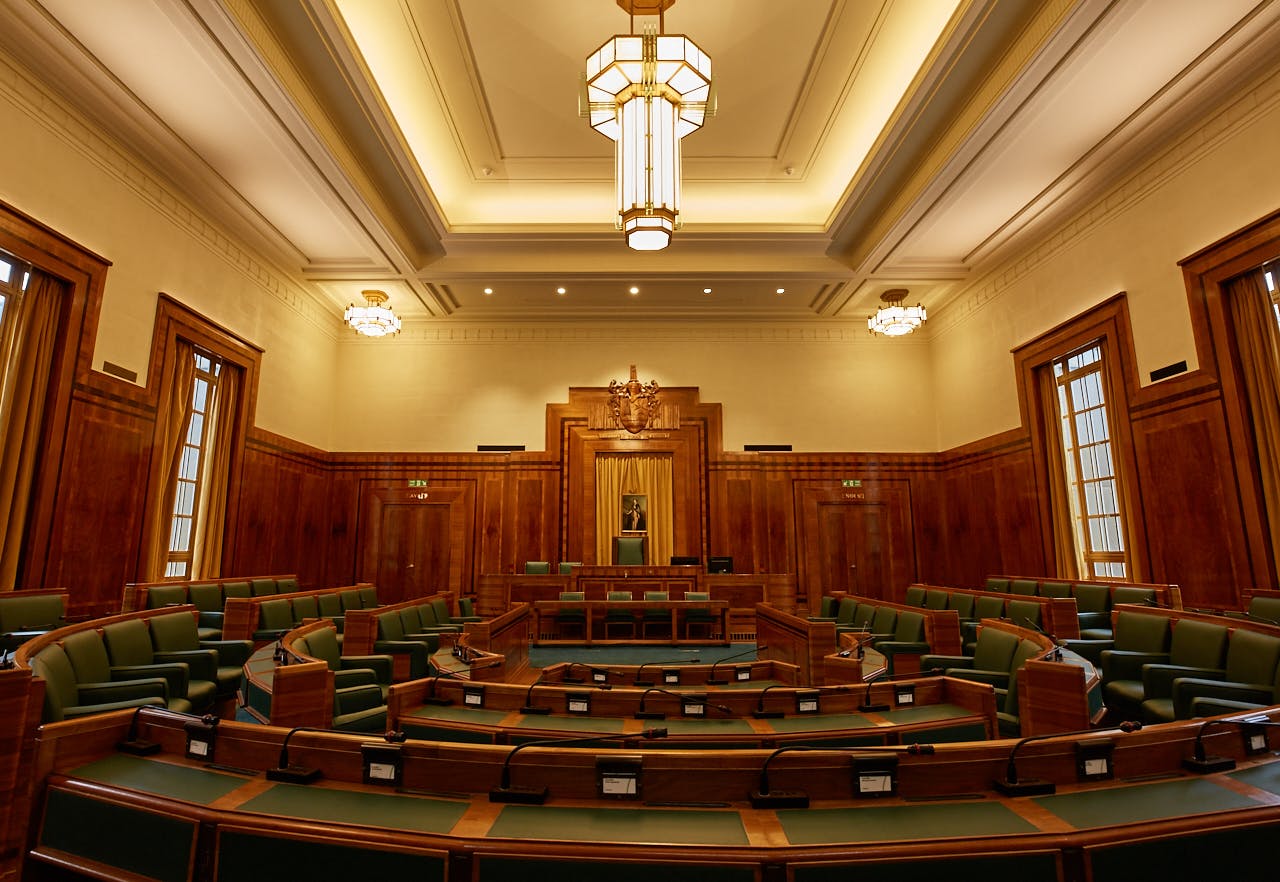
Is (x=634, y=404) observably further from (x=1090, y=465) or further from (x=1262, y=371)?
(x=1262, y=371)

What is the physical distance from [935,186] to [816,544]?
18.1ft

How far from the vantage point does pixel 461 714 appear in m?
2.69

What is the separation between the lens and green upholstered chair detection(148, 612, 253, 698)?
431 centimetres

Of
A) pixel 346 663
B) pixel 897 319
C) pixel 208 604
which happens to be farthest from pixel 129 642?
pixel 897 319

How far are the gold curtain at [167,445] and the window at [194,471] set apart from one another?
0.10 m

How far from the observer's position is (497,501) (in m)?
10.5

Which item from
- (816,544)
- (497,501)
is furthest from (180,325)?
(816,544)

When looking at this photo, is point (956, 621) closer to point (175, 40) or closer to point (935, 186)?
point (935, 186)

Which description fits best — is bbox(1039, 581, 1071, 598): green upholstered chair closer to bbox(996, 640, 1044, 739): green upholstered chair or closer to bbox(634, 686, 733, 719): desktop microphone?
bbox(996, 640, 1044, 739): green upholstered chair

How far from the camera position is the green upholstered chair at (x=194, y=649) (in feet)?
14.1

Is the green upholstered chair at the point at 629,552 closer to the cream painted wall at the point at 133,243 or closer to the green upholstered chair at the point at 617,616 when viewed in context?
the green upholstered chair at the point at 617,616

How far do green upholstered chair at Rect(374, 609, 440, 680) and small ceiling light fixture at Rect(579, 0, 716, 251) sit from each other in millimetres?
3649

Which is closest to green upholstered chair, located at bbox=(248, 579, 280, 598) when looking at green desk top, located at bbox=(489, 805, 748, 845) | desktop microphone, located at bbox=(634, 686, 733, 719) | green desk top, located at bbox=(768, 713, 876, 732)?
desktop microphone, located at bbox=(634, 686, 733, 719)

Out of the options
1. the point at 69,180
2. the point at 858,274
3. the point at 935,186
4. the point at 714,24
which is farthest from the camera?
the point at 858,274
